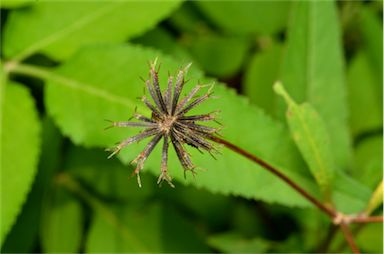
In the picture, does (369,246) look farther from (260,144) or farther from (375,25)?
(375,25)

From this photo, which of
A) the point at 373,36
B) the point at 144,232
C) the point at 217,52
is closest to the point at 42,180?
the point at 144,232

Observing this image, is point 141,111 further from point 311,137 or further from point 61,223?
point 61,223

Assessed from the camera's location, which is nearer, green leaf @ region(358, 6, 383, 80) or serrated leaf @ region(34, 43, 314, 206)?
serrated leaf @ region(34, 43, 314, 206)

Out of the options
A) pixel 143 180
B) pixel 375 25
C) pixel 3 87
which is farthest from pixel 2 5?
pixel 375 25

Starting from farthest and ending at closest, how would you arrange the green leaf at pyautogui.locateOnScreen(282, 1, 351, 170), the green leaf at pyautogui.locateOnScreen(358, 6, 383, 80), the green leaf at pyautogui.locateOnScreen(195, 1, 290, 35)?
the green leaf at pyautogui.locateOnScreen(195, 1, 290, 35) → the green leaf at pyautogui.locateOnScreen(358, 6, 383, 80) → the green leaf at pyautogui.locateOnScreen(282, 1, 351, 170)

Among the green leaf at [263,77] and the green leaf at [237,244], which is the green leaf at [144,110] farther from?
the green leaf at [263,77]

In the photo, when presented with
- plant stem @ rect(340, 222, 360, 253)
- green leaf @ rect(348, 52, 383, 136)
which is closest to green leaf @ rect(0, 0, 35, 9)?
plant stem @ rect(340, 222, 360, 253)

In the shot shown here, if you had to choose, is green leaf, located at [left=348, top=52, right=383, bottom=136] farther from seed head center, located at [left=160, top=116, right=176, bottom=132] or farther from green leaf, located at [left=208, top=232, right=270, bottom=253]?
seed head center, located at [left=160, top=116, right=176, bottom=132]
